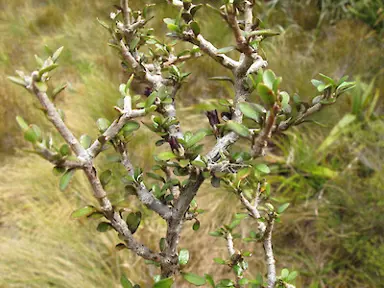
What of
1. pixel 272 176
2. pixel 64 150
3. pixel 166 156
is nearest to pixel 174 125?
pixel 166 156

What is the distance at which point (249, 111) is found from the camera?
1.42ft

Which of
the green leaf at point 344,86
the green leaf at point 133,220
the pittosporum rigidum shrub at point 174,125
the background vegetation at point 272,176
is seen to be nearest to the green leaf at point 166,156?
the pittosporum rigidum shrub at point 174,125

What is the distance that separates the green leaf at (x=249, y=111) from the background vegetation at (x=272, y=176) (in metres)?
0.61

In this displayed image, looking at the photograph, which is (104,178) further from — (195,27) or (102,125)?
(195,27)

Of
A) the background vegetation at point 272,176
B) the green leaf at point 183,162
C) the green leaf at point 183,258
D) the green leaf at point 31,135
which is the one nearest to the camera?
the green leaf at point 31,135

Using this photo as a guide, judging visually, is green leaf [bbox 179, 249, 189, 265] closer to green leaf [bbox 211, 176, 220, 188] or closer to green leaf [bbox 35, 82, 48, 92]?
green leaf [bbox 211, 176, 220, 188]

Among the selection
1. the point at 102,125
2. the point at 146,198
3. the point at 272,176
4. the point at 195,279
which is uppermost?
the point at 102,125

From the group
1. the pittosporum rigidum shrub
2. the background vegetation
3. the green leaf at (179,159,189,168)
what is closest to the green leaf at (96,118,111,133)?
the pittosporum rigidum shrub

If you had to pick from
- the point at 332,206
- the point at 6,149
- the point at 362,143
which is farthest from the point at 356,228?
the point at 6,149

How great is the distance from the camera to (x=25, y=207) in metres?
1.80

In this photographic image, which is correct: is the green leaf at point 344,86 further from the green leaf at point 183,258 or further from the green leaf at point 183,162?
the green leaf at point 183,258

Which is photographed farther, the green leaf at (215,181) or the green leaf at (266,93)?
the green leaf at (215,181)

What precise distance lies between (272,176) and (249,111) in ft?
4.66

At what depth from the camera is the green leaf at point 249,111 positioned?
43 cm
